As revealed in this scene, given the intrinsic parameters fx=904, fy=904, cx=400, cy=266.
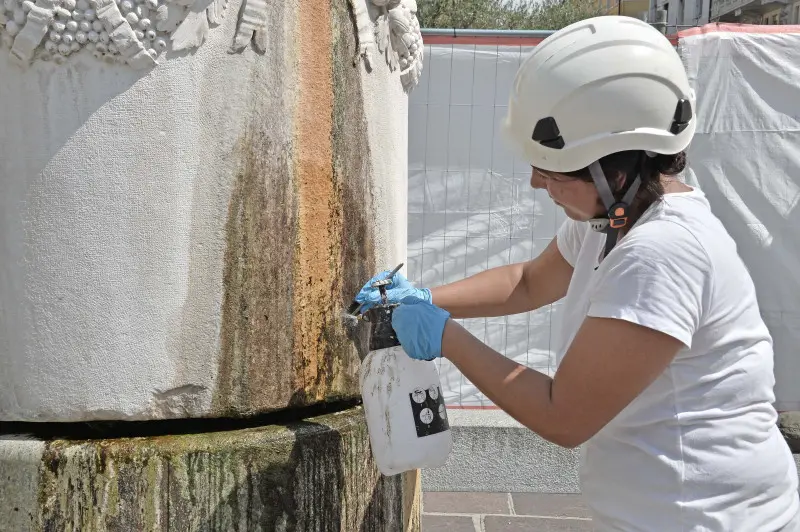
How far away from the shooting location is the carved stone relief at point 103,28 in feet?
6.46

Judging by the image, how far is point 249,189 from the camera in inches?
84.0

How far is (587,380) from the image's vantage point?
1.69 m

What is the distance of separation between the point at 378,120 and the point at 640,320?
1.10 m

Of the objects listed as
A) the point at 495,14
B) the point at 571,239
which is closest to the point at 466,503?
the point at 571,239

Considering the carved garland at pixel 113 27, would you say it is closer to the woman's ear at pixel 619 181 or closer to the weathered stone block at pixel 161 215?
the weathered stone block at pixel 161 215

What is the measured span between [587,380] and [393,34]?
124 cm

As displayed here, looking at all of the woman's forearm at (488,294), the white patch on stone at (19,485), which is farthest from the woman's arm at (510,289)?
the white patch on stone at (19,485)

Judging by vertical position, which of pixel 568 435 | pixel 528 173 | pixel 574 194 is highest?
pixel 574 194

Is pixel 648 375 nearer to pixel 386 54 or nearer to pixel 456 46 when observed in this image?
pixel 386 54

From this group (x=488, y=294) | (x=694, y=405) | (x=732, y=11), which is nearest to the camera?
(x=694, y=405)

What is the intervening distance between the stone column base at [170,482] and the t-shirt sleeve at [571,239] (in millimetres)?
771

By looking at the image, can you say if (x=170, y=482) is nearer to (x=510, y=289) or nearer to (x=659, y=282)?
(x=510, y=289)

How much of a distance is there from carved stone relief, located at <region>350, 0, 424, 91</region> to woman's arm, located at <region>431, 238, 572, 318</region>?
644 mm

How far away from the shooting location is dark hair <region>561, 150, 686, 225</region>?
6.02 feet
